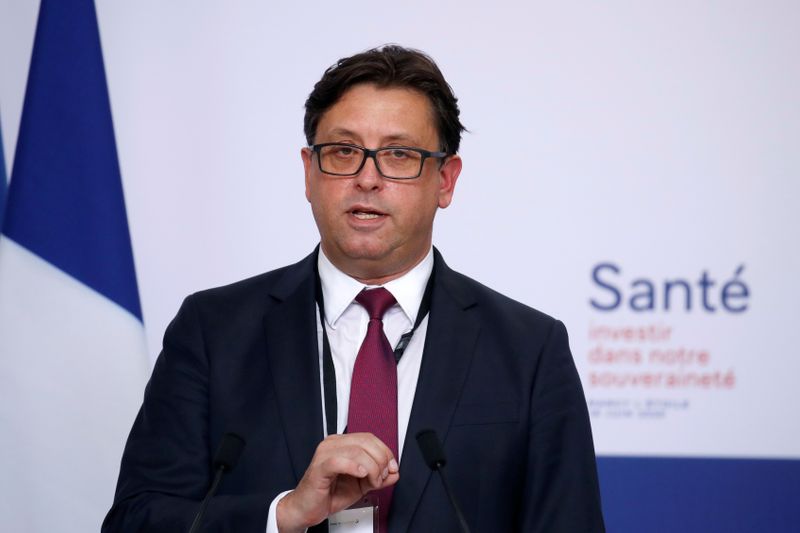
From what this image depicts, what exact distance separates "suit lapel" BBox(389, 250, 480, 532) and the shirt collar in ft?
0.12

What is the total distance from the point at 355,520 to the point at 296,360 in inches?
12.7

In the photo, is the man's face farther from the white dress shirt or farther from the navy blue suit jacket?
the navy blue suit jacket

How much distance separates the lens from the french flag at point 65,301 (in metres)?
3.08

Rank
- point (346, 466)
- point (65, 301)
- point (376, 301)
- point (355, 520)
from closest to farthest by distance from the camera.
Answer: point (346, 466) → point (355, 520) → point (376, 301) → point (65, 301)

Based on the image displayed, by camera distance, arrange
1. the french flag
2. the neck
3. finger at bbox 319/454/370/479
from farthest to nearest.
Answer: the french flag
the neck
finger at bbox 319/454/370/479

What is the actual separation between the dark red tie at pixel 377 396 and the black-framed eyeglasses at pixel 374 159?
0.30 m

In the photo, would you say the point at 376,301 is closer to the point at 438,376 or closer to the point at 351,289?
the point at 351,289

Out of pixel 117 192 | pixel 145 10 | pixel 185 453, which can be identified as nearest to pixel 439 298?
pixel 185 453

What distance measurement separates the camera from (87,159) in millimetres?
3186

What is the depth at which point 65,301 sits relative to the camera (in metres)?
3.16

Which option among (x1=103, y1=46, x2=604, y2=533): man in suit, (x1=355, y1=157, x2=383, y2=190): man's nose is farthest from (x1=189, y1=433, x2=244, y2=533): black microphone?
(x1=355, y1=157, x2=383, y2=190): man's nose

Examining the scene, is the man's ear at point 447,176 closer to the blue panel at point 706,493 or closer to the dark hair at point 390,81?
the dark hair at point 390,81

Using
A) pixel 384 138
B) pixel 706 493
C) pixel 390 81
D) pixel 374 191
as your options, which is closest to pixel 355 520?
pixel 374 191

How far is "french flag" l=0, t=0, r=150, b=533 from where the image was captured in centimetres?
308
